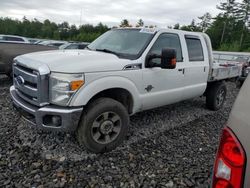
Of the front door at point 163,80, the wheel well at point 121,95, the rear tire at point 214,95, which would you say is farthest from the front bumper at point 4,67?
the rear tire at point 214,95

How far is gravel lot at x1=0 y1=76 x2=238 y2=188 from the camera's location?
9.49 feet

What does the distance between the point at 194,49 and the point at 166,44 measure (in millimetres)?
1040

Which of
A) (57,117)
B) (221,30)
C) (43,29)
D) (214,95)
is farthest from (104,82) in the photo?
(43,29)

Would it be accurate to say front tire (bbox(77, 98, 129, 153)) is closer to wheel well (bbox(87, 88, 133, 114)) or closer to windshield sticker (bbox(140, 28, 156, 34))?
wheel well (bbox(87, 88, 133, 114))

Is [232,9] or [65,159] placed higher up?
[232,9]

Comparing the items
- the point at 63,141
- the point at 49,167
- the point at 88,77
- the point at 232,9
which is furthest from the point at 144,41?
the point at 232,9

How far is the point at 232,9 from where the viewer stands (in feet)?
198

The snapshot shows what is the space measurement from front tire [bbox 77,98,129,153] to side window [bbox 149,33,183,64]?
3.83ft

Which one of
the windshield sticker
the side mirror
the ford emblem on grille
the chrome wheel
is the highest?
the windshield sticker

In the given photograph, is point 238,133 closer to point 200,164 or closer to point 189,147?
point 200,164

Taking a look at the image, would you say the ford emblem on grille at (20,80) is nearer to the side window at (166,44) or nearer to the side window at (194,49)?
the side window at (166,44)

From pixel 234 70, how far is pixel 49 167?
5.71 metres

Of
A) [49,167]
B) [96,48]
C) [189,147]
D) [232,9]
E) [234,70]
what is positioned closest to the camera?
[49,167]

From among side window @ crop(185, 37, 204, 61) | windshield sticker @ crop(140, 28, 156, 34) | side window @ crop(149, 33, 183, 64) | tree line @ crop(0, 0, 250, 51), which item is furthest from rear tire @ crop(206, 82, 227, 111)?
tree line @ crop(0, 0, 250, 51)
